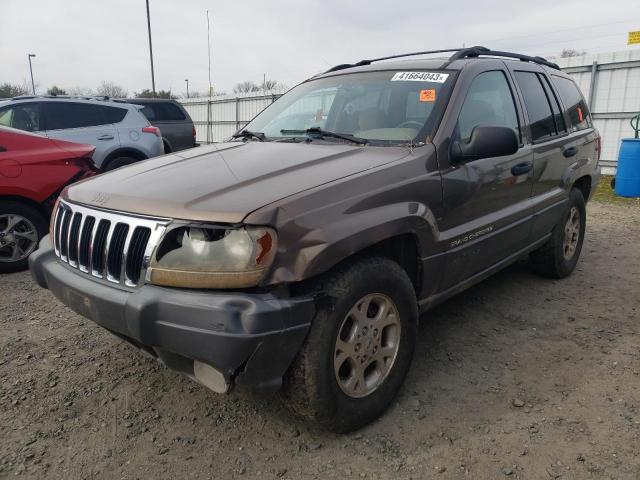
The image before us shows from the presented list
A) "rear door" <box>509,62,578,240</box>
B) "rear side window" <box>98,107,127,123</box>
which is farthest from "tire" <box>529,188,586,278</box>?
"rear side window" <box>98,107,127,123</box>

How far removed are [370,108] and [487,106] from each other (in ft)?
2.56

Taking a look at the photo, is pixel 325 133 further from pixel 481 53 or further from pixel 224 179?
pixel 481 53

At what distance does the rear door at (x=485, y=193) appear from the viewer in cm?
284

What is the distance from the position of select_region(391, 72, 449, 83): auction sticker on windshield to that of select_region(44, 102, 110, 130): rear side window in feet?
19.7

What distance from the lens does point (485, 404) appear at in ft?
8.70

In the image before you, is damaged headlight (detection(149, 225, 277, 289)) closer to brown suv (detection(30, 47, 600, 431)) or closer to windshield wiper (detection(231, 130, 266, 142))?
brown suv (detection(30, 47, 600, 431))

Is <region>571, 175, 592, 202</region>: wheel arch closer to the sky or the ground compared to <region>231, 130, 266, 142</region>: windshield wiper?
closer to the ground

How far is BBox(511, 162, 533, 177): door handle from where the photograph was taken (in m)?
3.33

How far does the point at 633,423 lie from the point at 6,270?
5.04 metres

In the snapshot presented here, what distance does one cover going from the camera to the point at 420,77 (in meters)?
3.12

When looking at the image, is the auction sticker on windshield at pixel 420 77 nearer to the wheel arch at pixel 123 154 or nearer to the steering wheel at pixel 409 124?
the steering wheel at pixel 409 124

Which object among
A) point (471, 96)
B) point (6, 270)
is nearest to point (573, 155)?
point (471, 96)

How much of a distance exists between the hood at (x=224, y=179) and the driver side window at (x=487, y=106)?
1.92 ft

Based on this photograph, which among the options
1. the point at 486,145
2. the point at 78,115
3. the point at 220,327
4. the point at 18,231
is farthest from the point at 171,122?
the point at 220,327
